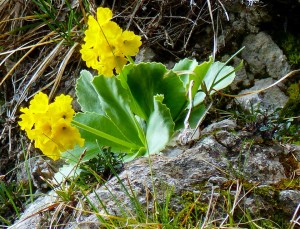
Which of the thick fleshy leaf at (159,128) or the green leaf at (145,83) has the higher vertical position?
the green leaf at (145,83)

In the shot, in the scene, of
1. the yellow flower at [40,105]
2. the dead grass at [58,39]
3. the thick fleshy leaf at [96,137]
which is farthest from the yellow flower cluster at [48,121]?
the dead grass at [58,39]

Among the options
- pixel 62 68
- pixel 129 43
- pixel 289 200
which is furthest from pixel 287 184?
pixel 62 68

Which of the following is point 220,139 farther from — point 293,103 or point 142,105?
point 293,103

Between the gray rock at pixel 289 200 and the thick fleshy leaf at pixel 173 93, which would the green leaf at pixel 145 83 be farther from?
the gray rock at pixel 289 200

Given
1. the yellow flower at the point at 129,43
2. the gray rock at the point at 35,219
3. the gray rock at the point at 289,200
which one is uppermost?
the yellow flower at the point at 129,43

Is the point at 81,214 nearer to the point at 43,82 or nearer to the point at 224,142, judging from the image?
the point at 224,142

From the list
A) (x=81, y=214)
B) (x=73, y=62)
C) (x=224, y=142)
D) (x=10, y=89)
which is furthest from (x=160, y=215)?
(x=10, y=89)
